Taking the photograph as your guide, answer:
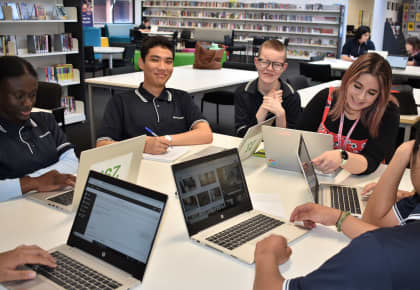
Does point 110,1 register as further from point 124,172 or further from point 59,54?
point 124,172

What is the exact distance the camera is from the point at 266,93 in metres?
2.84

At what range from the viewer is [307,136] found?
2010 mm

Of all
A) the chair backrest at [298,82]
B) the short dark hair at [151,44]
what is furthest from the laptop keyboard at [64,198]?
the chair backrest at [298,82]

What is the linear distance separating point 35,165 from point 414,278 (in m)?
1.69

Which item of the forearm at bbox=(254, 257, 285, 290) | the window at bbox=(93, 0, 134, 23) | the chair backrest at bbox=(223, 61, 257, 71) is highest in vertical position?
the window at bbox=(93, 0, 134, 23)

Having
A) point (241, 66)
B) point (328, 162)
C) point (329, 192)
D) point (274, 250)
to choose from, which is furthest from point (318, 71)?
point (274, 250)

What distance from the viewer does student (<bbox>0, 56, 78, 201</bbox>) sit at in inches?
75.2

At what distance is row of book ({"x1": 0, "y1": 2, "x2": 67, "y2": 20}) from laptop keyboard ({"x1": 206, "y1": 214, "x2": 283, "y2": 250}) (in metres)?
4.66

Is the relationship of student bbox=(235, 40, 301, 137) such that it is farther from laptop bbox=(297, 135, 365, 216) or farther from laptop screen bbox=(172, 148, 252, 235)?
laptop screen bbox=(172, 148, 252, 235)

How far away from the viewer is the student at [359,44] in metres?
8.05

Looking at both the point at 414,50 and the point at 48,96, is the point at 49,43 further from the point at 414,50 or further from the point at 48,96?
the point at 414,50

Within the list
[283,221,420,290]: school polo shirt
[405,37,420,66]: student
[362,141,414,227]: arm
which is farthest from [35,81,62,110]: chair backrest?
[405,37,420,66]: student

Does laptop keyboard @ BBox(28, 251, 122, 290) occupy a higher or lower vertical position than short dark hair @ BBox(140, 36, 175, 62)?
lower

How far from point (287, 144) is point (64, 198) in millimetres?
1005
